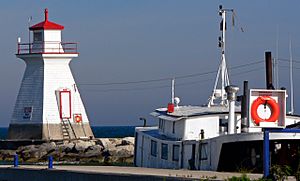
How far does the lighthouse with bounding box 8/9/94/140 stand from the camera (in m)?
61.7

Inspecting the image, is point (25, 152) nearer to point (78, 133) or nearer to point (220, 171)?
point (78, 133)

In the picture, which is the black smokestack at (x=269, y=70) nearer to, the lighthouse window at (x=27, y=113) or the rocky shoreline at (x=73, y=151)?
the rocky shoreline at (x=73, y=151)

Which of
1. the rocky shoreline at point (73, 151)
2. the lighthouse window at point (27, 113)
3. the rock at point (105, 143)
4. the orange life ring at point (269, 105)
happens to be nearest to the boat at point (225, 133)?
the orange life ring at point (269, 105)

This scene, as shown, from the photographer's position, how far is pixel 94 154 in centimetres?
6034

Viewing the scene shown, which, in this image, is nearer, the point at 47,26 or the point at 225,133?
the point at 225,133

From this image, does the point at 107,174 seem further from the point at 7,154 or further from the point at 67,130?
the point at 67,130

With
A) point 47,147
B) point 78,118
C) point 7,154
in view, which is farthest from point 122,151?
point 7,154

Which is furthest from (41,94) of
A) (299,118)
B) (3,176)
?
(299,118)

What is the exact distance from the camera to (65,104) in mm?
62500

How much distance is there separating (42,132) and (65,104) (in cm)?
232

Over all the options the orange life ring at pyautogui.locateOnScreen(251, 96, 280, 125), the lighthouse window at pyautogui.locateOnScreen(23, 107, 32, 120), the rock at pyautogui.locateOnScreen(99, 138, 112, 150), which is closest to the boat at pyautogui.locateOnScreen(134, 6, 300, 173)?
the orange life ring at pyautogui.locateOnScreen(251, 96, 280, 125)

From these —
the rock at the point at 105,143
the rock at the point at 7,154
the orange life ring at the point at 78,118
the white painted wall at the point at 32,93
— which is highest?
the white painted wall at the point at 32,93

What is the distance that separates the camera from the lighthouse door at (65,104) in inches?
2450

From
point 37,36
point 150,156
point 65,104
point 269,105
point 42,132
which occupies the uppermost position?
point 37,36
